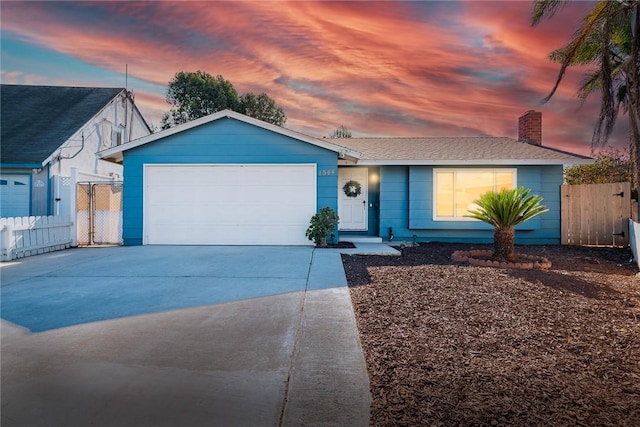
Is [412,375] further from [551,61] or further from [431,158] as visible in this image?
[551,61]

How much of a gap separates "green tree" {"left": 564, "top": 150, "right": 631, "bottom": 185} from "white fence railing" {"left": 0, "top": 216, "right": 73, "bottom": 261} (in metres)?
21.8

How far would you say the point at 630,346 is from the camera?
3092 millimetres

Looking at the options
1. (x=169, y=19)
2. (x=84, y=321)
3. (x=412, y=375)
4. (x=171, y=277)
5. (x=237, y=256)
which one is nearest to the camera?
(x=412, y=375)

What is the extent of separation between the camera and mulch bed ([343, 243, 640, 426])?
209 centimetres

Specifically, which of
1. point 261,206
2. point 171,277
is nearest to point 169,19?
point 261,206

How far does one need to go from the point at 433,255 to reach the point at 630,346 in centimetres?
555

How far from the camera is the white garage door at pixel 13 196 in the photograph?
12.4 metres

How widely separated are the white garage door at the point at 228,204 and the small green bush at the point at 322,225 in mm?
520

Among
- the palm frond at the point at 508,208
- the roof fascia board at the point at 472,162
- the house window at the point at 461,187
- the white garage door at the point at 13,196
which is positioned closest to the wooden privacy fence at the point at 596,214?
the roof fascia board at the point at 472,162

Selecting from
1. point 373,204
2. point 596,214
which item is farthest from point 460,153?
point 596,214

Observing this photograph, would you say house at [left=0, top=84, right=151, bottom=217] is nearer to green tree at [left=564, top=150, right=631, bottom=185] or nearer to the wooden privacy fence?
the wooden privacy fence

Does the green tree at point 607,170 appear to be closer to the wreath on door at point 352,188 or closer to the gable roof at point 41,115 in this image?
the wreath on door at point 352,188

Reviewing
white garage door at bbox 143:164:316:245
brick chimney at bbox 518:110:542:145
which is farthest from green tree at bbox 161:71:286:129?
brick chimney at bbox 518:110:542:145

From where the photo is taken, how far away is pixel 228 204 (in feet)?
33.8
